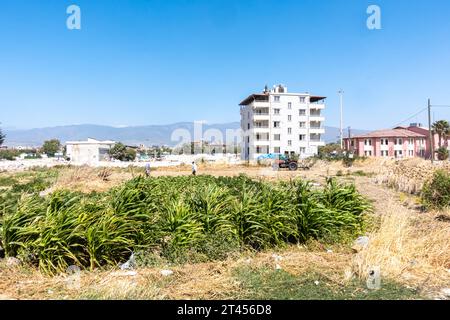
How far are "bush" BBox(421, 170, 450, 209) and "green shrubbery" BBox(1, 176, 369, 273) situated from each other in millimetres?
4866

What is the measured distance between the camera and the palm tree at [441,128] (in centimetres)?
6944

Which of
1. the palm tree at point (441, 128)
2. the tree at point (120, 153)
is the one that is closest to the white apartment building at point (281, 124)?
the palm tree at point (441, 128)

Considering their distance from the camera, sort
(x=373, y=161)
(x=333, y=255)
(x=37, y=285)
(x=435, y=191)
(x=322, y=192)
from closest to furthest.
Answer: (x=37, y=285)
(x=333, y=255)
(x=322, y=192)
(x=435, y=191)
(x=373, y=161)

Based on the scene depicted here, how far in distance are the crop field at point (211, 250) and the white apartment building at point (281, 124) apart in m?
59.4

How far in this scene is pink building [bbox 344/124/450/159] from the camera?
2884 inches

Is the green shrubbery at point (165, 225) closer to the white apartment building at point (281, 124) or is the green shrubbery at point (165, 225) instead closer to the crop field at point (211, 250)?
the crop field at point (211, 250)

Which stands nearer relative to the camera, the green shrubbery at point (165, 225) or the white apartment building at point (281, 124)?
the green shrubbery at point (165, 225)

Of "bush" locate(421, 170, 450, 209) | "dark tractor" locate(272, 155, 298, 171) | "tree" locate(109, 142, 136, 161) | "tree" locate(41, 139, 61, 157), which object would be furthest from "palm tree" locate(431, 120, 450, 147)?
"tree" locate(41, 139, 61, 157)

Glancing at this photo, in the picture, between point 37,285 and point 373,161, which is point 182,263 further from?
point 373,161

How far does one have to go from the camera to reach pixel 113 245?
531 centimetres

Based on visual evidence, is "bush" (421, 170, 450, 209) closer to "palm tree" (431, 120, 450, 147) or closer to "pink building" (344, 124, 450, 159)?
"pink building" (344, 124, 450, 159)
